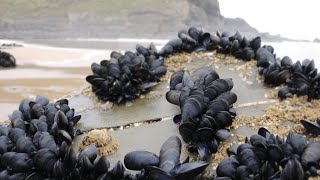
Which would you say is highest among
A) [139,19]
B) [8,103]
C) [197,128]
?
[197,128]

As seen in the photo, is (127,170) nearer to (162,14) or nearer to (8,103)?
(8,103)

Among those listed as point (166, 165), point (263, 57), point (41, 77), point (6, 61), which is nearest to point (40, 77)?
point (41, 77)

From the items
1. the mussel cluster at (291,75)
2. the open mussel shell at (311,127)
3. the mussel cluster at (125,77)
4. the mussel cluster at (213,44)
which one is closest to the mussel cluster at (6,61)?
the mussel cluster at (213,44)

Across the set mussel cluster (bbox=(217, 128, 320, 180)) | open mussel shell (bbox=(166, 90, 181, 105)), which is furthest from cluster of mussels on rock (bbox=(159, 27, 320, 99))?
mussel cluster (bbox=(217, 128, 320, 180))

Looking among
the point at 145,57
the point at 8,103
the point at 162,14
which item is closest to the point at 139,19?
the point at 162,14

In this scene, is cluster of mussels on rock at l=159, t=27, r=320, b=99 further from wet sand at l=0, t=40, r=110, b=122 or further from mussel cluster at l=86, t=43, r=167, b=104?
wet sand at l=0, t=40, r=110, b=122

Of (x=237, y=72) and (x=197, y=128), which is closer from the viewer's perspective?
(x=197, y=128)
